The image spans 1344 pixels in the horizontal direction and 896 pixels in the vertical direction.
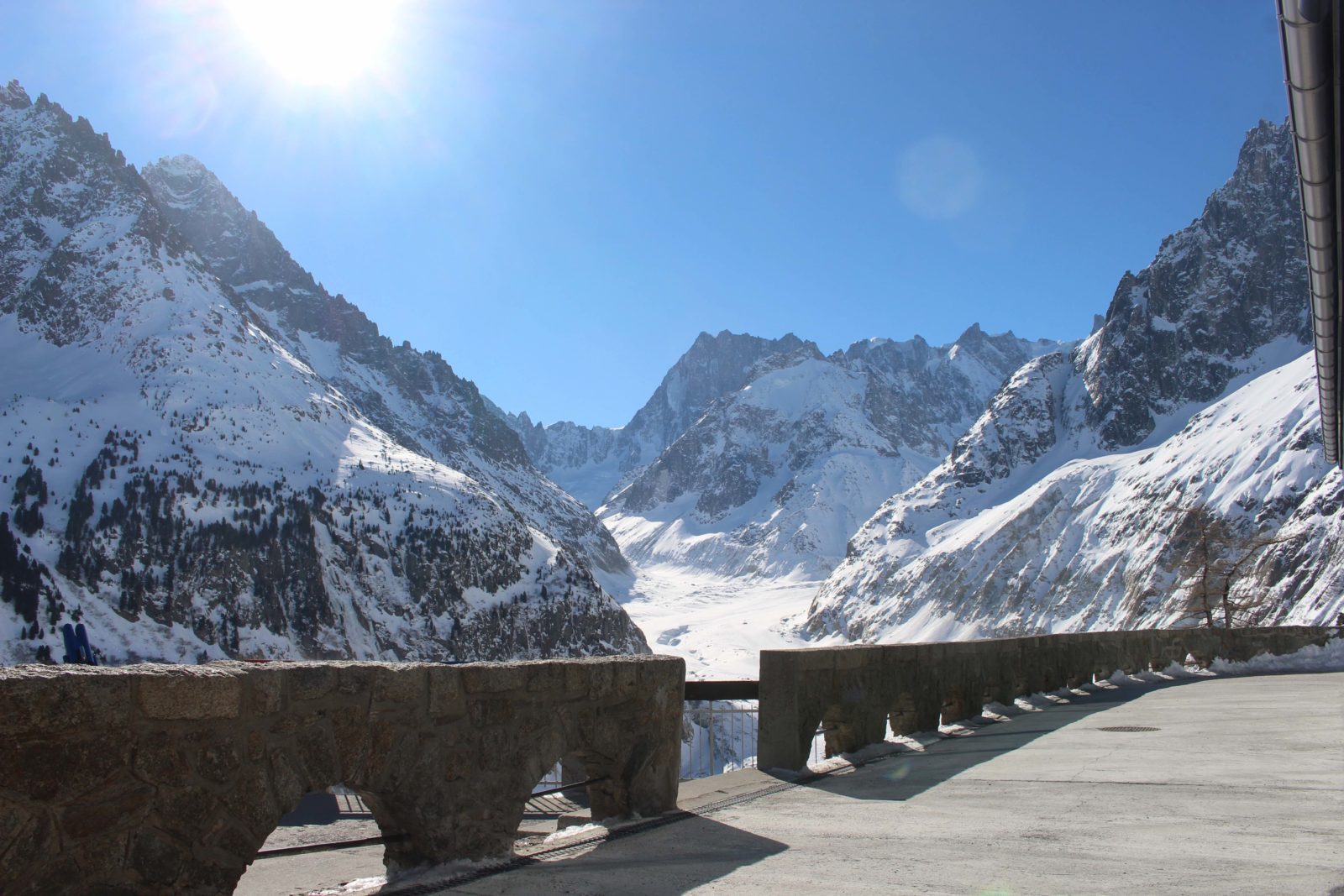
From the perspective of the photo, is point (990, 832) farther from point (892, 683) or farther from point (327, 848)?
point (892, 683)

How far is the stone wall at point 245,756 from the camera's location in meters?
4.12

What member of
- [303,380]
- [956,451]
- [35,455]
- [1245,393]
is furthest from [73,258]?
[1245,393]

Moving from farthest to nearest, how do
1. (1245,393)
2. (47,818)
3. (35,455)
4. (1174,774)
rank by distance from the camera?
(1245,393), (35,455), (1174,774), (47,818)

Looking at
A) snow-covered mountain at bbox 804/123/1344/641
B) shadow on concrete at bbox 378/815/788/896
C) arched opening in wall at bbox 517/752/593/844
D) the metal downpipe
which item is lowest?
arched opening in wall at bbox 517/752/593/844

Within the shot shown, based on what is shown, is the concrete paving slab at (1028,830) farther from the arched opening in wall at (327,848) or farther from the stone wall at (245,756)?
the arched opening in wall at (327,848)

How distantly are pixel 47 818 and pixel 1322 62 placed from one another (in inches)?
352

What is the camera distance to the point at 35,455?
120875 millimetres

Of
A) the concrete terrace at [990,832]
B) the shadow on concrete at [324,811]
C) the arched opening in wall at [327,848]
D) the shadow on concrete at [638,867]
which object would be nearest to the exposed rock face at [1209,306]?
the concrete terrace at [990,832]

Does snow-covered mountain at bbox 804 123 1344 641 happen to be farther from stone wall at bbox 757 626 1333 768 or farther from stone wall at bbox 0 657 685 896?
stone wall at bbox 0 657 685 896

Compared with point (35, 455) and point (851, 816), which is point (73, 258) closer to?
point (35, 455)

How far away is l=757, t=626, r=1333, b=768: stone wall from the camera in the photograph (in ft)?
32.5

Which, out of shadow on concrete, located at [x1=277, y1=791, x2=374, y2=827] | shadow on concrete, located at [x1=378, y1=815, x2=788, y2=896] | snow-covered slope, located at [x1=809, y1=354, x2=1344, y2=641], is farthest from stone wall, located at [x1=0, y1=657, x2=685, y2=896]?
snow-covered slope, located at [x1=809, y1=354, x2=1344, y2=641]

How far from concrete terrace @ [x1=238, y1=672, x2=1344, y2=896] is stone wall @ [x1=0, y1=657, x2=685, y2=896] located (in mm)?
499

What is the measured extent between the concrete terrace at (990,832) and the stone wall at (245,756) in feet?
1.64
